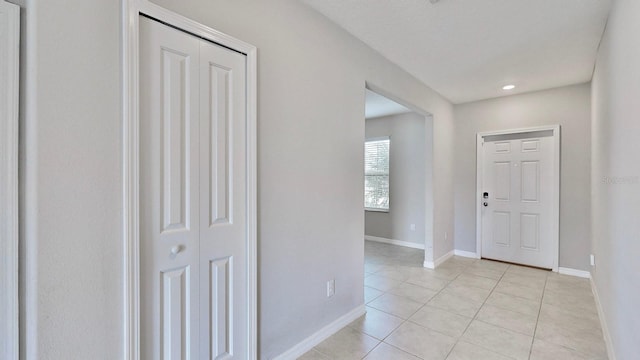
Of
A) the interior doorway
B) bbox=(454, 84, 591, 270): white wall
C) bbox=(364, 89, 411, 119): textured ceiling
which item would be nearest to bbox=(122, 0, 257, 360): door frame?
bbox=(364, 89, 411, 119): textured ceiling

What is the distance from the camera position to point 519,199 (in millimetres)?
4312

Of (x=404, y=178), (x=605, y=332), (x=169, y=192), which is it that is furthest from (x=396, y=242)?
(x=169, y=192)

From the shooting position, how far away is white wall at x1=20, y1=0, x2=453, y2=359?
1074mm

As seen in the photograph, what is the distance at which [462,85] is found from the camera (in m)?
3.85

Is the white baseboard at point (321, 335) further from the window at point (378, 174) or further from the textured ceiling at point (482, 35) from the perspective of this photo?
the window at point (378, 174)

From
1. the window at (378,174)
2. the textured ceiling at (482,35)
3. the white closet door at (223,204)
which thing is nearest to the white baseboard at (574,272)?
the textured ceiling at (482,35)

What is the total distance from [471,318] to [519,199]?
2472 millimetres

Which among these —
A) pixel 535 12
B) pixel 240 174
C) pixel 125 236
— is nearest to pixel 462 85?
pixel 535 12

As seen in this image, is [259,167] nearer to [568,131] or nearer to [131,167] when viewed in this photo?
[131,167]

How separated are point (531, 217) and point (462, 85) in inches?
85.0

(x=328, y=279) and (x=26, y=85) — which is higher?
(x=26, y=85)

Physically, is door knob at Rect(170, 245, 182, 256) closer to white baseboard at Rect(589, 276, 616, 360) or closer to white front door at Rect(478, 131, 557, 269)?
white baseboard at Rect(589, 276, 616, 360)

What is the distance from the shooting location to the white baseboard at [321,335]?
2039 mm

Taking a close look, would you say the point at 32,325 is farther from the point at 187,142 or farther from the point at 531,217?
the point at 531,217
